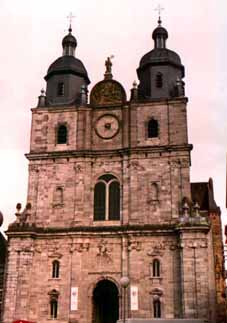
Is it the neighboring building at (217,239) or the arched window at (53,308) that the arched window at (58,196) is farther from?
the neighboring building at (217,239)

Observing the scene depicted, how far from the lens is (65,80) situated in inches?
1693

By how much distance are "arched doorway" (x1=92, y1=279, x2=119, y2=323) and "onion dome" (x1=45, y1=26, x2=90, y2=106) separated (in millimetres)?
13705

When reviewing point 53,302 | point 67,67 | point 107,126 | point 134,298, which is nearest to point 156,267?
point 134,298

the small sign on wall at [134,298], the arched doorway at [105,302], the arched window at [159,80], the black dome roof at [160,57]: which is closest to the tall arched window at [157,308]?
the small sign on wall at [134,298]

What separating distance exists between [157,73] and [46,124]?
9.12 meters

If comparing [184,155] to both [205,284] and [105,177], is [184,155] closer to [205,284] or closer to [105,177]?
[105,177]

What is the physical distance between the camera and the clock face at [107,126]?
1581 inches

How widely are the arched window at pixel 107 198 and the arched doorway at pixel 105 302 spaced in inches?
173

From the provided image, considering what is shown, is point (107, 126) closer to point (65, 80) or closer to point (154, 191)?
point (65, 80)

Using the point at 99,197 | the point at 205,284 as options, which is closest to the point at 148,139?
the point at 99,197

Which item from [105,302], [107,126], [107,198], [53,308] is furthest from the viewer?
[107,126]

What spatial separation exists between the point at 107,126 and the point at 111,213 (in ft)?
21.4

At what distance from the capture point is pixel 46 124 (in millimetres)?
41156

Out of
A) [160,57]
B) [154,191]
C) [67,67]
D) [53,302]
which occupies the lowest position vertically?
[53,302]
